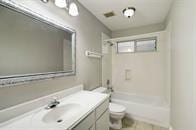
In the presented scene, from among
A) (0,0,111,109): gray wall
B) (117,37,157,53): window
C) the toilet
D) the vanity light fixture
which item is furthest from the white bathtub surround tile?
the vanity light fixture

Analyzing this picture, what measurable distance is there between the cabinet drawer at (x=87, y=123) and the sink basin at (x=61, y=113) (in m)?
0.11

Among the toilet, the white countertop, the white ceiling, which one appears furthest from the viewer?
the toilet

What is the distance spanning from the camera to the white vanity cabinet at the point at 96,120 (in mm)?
967

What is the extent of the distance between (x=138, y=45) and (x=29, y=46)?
271cm

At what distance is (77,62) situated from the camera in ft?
5.74

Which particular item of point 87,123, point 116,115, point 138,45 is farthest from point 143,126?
point 138,45

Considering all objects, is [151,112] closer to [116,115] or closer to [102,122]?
[116,115]

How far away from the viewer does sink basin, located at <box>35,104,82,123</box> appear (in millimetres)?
1048

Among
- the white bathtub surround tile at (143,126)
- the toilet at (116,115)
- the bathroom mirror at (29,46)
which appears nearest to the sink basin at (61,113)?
the bathroom mirror at (29,46)

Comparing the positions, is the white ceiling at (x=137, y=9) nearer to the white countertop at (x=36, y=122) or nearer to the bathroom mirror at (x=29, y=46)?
the bathroom mirror at (x=29, y=46)

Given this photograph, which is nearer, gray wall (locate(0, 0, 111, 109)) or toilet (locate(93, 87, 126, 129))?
gray wall (locate(0, 0, 111, 109))

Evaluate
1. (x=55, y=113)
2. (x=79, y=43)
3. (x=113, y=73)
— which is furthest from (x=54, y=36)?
(x=113, y=73)

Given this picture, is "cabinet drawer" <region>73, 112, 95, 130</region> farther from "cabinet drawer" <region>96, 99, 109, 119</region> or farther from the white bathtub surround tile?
the white bathtub surround tile

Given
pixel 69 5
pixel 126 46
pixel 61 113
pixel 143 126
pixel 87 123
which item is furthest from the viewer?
pixel 126 46
